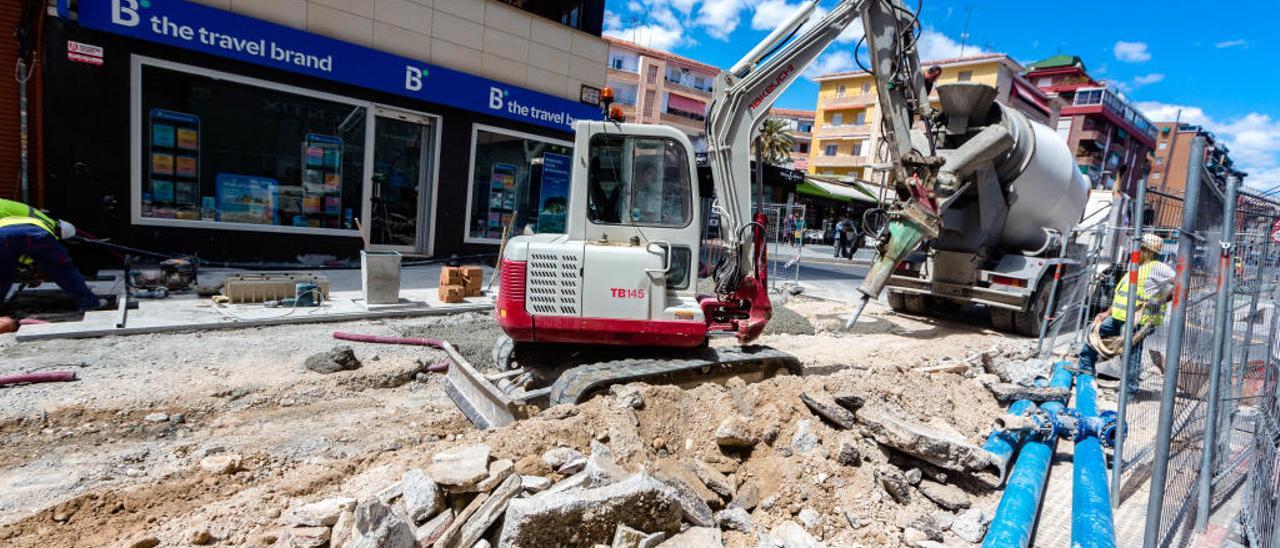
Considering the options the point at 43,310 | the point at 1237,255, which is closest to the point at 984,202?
the point at 1237,255

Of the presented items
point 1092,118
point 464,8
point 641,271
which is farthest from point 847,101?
point 641,271

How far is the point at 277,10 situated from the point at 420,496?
33.7 ft

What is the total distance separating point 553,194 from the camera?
47.8ft

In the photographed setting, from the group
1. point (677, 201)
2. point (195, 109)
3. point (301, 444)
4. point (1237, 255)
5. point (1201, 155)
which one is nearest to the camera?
point (1201, 155)

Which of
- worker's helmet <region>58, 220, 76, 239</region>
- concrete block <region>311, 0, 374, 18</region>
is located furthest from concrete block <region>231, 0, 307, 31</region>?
worker's helmet <region>58, 220, 76, 239</region>

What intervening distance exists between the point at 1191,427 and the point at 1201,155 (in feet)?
6.73

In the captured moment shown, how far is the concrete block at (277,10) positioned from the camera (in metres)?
9.98

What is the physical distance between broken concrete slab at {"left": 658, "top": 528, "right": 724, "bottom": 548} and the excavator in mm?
1413

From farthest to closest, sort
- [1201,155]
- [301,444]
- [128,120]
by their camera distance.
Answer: [128,120] → [301,444] → [1201,155]

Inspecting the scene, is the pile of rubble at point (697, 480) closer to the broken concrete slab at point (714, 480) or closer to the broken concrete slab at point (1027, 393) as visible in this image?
the broken concrete slab at point (714, 480)

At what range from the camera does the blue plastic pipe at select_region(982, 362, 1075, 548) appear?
3.26m

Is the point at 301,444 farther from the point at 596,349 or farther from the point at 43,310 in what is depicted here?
the point at 43,310

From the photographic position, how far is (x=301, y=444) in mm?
4406

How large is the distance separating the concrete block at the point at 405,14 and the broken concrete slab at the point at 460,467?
10.4 meters
